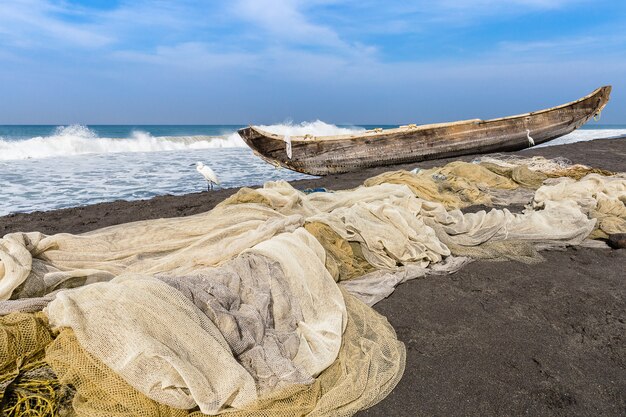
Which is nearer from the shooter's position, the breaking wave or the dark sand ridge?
the dark sand ridge

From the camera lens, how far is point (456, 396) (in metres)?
2.32

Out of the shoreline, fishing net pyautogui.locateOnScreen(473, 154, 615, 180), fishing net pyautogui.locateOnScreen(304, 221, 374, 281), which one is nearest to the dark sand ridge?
fishing net pyautogui.locateOnScreen(304, 221, 374, 281)

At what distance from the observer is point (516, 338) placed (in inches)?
112

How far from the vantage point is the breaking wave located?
2156 centimetres

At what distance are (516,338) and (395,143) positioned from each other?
379 inches

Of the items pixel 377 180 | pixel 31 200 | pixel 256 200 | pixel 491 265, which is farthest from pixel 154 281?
pixel 31 200

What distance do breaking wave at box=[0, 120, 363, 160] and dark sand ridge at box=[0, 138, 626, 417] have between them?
18019 millimetres

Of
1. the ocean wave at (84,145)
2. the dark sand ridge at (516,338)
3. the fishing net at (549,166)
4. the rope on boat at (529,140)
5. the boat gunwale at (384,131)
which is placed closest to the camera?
the dark sand ridge at (516,338)

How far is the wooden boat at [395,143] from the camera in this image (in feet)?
38.3

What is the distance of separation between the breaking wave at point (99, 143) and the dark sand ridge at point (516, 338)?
18019mm

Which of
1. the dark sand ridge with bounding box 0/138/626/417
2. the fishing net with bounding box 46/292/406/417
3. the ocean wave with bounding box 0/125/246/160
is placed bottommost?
the ocean wave with bounding box 0/125/246/160

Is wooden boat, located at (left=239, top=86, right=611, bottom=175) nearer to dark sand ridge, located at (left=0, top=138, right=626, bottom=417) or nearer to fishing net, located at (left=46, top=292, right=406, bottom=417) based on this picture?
dark sand ridge, located at (left=0, top=138, right=626, bottom=417)

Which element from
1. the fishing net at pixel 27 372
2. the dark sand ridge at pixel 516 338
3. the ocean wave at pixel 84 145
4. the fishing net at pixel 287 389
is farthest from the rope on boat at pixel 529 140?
the ocean wave at pixel 84 145

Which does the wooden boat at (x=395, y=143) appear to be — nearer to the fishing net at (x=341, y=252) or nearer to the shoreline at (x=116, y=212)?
the shoreline at (x=116, y=212)
